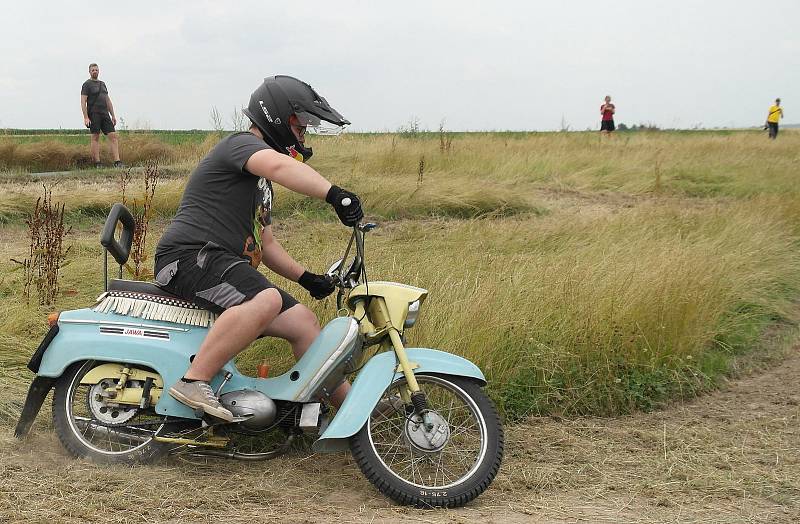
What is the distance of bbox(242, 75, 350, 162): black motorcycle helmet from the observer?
164 inches

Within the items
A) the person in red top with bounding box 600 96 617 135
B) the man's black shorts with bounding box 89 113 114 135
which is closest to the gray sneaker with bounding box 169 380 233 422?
the man's black shorts with bounding box 89 113 114 135

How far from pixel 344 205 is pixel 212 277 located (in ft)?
2.33

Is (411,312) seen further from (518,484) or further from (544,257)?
Result: (544,257)

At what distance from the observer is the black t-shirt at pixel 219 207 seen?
414cm

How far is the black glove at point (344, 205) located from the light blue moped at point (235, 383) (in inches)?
8.9

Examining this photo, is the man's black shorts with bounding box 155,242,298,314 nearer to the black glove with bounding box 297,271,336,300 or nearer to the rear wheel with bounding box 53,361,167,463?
the black glove with bounding box 297,271,336,300

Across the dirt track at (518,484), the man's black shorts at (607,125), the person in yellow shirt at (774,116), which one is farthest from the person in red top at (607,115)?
Result: the dirt track at (518,484)

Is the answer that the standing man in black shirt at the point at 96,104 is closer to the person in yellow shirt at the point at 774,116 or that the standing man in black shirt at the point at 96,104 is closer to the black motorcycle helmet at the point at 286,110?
the black motorcycle helmet at the point at 286,110

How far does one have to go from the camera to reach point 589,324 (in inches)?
218

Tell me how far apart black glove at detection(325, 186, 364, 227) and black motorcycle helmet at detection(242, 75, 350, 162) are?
436 mm

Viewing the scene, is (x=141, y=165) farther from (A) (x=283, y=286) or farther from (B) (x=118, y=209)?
(B) (x=118, y=209)

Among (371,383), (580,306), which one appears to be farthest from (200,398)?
(580,306)

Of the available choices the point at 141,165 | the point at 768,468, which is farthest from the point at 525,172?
the point at 768,468

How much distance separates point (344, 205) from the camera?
12.3 feet
